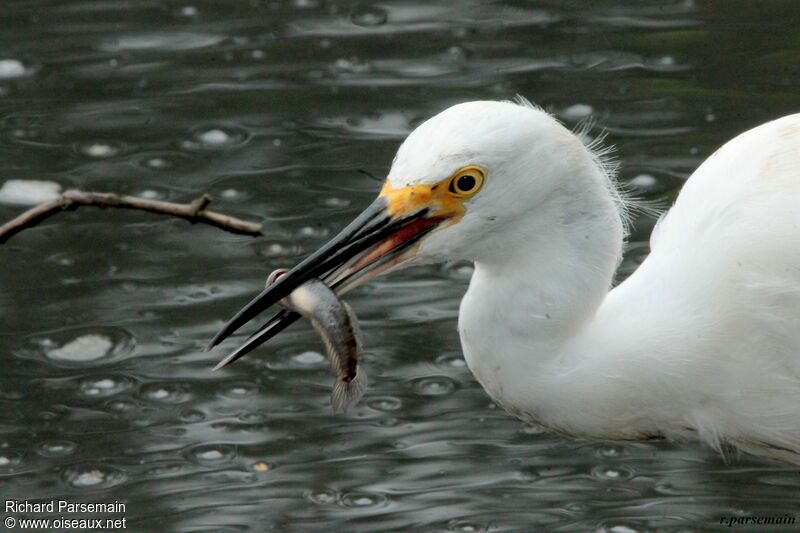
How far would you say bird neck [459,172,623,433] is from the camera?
3881 millimetres

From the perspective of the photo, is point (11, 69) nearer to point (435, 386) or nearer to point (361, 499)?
point (435, 386)

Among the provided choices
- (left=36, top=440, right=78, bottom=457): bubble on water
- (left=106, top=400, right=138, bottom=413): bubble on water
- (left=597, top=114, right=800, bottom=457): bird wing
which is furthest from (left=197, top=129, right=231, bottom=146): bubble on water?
(left=597, top=114, right=800, bottom=457): bird wing

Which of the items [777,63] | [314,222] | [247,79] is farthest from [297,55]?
[777,63]

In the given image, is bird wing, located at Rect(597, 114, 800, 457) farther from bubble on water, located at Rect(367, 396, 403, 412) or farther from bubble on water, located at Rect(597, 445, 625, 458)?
bubble on water, located at Rect(367, 396, 403, 412)

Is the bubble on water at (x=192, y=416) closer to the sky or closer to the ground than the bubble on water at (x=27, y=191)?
closer to the ground

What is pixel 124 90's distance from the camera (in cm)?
749

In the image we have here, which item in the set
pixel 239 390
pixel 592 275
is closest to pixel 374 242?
pixel 592 275

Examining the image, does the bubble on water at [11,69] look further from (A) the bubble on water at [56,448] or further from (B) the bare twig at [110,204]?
(B) the bare twig at [110,204]

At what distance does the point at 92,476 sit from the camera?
505cm

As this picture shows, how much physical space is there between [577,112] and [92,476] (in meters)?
3.12

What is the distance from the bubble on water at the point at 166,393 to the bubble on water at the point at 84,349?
0.32 m

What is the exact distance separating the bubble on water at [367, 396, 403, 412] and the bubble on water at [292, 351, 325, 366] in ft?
1.08

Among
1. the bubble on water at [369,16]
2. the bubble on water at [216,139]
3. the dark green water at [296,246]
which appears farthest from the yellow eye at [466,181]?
the bubble on water at [369,16]

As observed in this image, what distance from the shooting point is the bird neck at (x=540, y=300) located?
3.88 metres
